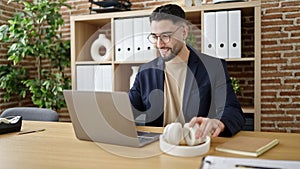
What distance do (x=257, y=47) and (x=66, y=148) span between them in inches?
77.1

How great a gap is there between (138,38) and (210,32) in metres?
0.69

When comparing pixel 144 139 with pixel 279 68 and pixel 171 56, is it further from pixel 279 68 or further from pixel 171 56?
pixel 279 68

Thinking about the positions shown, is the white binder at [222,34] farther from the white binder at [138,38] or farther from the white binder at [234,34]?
the white binder at [138,38]

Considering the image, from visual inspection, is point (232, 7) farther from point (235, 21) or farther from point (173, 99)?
point (173, 99)

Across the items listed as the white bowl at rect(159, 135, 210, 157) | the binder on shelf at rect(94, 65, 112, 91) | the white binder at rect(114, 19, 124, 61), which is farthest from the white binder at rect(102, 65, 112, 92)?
the white bowl at rect(159, 135, 210, 157)

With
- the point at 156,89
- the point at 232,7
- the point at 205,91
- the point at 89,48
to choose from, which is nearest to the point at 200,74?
the point at 205,91

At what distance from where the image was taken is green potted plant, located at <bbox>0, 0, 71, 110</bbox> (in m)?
3.30

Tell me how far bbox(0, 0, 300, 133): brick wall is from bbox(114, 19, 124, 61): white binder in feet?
2.05

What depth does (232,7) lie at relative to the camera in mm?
2740

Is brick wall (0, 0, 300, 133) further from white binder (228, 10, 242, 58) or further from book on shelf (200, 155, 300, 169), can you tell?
book on shelf (200, 155, 300, 169)

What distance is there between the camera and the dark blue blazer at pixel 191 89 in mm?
1821

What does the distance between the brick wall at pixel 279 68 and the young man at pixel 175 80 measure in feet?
4.28

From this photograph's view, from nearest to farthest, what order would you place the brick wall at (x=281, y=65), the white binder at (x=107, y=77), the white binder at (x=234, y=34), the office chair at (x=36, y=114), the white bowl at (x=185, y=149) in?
the white bowl at (x=185, y=149)
the office chair at (x=36, y=114)
the white binder at (x=234, y=34)
the brick wall at (x=281, y=65)
the white binder at (x=107, y=77)


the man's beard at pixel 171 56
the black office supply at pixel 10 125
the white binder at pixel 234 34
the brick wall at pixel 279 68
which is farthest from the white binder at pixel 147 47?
the black office supply at pixel 10 125
